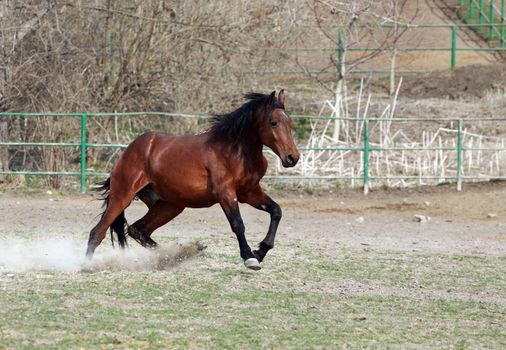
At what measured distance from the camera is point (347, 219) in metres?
17.8

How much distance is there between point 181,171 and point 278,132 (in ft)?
3.58

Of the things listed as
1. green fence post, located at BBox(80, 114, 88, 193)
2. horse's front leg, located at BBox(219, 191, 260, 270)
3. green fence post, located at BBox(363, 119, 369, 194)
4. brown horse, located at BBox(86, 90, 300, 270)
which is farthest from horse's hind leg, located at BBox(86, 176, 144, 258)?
green fence post, located at BBox(363, 119, 369, 194)

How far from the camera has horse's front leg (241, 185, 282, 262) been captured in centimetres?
1074

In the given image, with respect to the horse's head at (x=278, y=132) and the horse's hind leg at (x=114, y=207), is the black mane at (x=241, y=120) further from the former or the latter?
the horse's hind leg at (x=114, y=207)

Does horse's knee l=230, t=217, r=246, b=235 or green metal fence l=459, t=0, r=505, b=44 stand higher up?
green metal fence l=459, t=0, r=505, b=44

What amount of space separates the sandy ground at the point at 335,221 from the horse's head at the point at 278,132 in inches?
75.5

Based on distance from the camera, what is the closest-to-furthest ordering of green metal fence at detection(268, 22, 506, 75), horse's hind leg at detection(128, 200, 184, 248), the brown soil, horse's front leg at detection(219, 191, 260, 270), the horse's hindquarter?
horse's front leg at detection(219, 191, 260, 270) < the horse's hindquarter < horse's hind leg at detection(128, 200, 184, 248) < green metal fence at detection(268, 22, 506, 75) < the brown soil

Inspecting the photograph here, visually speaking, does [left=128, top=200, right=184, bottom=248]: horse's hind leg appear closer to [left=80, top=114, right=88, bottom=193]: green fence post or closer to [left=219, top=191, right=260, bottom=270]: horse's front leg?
[left=219, top=191, right=260, bottom=270]: horse's front leg

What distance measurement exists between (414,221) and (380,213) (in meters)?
1.03

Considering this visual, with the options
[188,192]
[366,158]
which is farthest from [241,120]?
[366,158]

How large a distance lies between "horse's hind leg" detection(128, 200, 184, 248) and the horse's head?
1.44 meters

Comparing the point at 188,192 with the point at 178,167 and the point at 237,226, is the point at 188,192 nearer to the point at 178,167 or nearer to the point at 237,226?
the point at 178,167

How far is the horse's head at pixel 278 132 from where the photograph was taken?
412 inches

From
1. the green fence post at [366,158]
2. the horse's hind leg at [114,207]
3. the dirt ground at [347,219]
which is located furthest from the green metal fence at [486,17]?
the horse's hind leg at [114,207]
